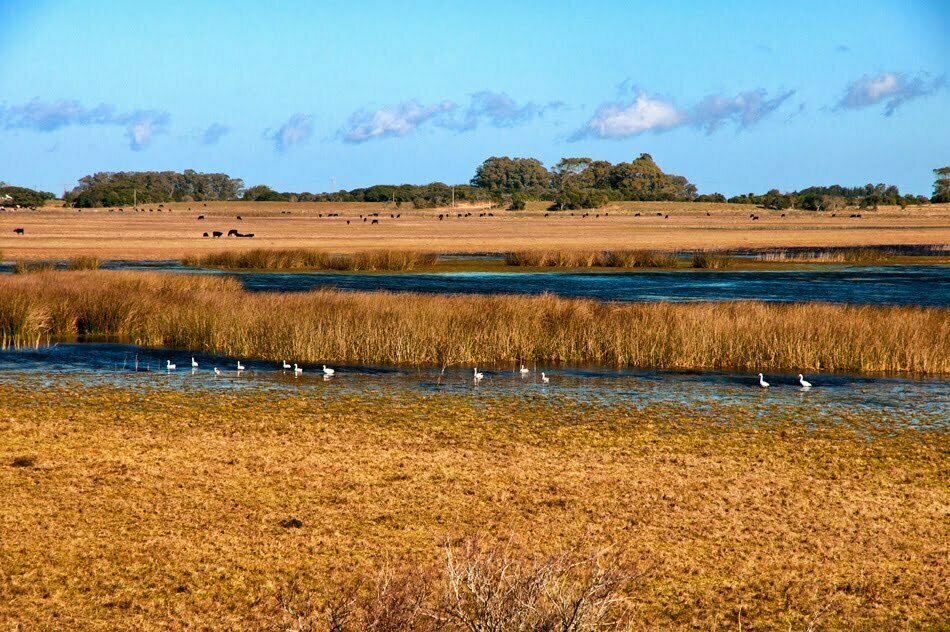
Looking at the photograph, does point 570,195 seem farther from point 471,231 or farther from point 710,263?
point 710,263

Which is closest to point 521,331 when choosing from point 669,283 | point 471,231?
point 669,283

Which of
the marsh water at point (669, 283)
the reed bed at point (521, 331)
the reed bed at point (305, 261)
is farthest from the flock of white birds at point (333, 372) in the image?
the reed bed at point (305, 261)

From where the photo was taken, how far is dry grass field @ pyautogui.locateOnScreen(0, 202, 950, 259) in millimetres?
Result: 63750

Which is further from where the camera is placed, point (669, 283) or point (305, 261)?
point (305, 261)

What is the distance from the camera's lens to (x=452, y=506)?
34.9 feet

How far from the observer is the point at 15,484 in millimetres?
11188

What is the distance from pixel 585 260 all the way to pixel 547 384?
33975 millimetres

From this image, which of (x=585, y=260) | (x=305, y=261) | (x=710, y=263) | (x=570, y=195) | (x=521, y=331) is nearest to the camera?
(x=521, y=331)

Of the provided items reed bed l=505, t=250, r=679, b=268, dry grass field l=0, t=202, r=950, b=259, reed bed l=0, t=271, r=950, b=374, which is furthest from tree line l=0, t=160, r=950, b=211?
reed bed l=0, t=271, r=950, b=374

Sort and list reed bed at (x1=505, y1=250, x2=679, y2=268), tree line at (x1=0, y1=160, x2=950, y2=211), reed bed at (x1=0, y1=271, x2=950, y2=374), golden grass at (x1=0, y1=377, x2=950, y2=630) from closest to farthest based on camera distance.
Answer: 1. golden grass at (x1=0, y1=377, x2=950, y2=630)
2. reed bed at (x1=0, y1=271, x2=950, y2=374)
3. reed bed at (x1=505, y1=250, x2=679, y2=268)
4. tree line at (x1=0, y1=160, x2=950, y2=211)

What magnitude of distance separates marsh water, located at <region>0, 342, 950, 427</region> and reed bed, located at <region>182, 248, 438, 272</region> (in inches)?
1063

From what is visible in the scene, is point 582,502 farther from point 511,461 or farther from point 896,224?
point 896,224

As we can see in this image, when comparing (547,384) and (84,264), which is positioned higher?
(84,264)

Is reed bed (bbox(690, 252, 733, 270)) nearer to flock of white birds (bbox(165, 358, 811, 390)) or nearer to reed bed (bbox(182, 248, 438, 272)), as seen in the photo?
reed bed (bbox(182, 248, 438, 272))
